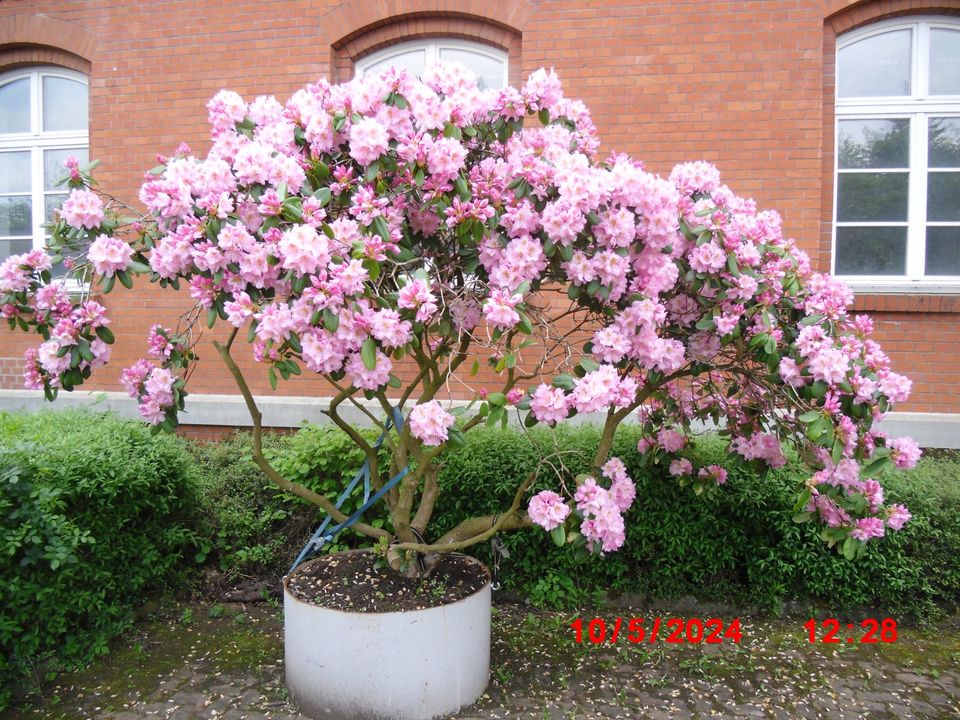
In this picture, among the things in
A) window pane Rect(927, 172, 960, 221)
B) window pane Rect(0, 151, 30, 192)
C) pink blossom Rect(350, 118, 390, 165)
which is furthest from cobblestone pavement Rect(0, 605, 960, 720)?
window pane Rect(0, 151, 30, 192)

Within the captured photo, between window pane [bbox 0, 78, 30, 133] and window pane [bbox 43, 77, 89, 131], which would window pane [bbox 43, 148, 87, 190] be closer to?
window pane [bbox 43, 77, 89, 131]

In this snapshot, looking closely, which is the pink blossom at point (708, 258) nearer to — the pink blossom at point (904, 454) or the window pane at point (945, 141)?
the pink blossom at point (904, 454)

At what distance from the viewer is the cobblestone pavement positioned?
3363 mm

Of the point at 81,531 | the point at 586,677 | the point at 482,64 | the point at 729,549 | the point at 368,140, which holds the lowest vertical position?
the point at 586,677

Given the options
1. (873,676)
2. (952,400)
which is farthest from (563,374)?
(952,400)

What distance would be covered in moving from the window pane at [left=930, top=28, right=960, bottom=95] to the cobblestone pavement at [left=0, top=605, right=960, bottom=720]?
14.2 feet

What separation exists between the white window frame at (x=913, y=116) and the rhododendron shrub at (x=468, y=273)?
11.0 ft

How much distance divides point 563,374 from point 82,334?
1.85 m

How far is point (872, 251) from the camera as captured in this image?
19.8 feet

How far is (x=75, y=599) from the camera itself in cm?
362

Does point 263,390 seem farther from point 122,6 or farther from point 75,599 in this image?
point 122,6

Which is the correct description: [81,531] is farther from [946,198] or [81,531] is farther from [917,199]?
[946,198]

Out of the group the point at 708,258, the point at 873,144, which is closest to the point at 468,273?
the point at 708,258

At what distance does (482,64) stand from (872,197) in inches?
138
